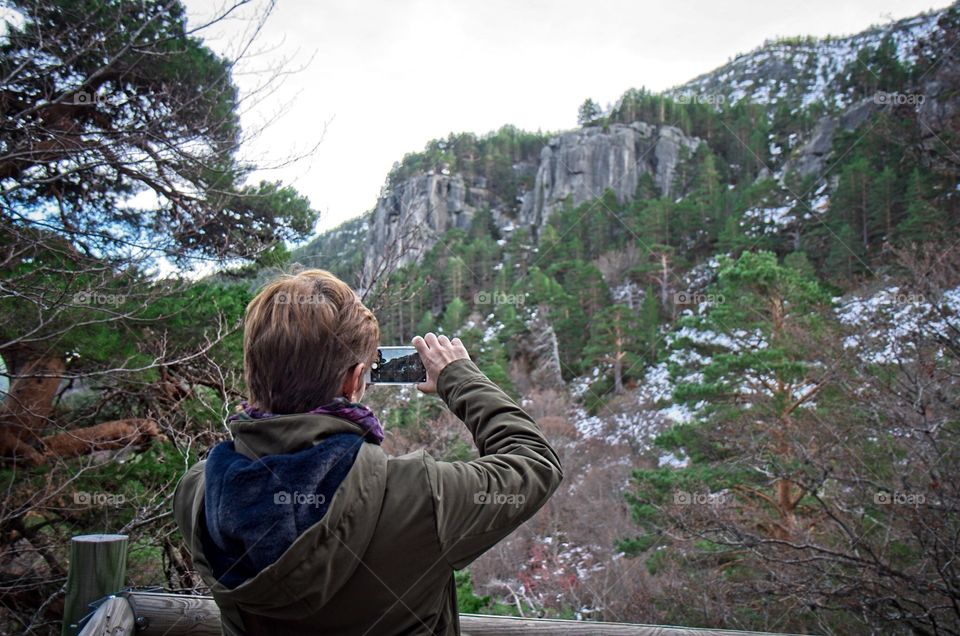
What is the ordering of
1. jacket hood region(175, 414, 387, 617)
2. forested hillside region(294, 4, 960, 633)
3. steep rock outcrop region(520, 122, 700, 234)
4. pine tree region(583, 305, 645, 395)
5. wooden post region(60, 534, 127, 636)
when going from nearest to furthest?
jacket hood region(175, 414, 387, 617), wooden post region(60, 534, 127, 636), forested hillside region(294, 4, 960, 633), pine tree region(583, 305, 645, 395), steep rock outcrop region(520, 122, 700, 234)

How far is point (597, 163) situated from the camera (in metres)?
72.8

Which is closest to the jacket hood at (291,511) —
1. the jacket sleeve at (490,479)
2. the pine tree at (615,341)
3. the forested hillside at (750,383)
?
the jacket sleeve at (490,479)

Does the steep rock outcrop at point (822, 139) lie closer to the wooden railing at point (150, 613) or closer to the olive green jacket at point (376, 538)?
the wooden railing at point (150, 613)

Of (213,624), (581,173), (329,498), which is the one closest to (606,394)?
(213,624)

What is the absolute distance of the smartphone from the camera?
120 centimetres

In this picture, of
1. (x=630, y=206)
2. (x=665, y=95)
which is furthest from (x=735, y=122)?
(x=630, y=206)

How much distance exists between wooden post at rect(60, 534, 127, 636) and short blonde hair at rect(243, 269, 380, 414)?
1.17 metres

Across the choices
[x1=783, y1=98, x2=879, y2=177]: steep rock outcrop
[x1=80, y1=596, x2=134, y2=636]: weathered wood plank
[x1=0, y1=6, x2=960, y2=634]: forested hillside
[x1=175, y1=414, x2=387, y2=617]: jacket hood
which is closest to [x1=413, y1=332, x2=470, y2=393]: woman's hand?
[x1=175, y1=414, x2=387, y2=617]: jacket hood

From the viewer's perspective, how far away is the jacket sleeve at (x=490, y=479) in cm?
93

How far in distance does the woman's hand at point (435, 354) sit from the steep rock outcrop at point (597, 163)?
6757cm

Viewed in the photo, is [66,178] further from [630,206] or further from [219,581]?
[630,206]

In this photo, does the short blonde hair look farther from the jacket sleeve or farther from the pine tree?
the pine tree

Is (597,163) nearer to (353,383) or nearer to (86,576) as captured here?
(86,576)

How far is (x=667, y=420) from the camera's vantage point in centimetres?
2202
